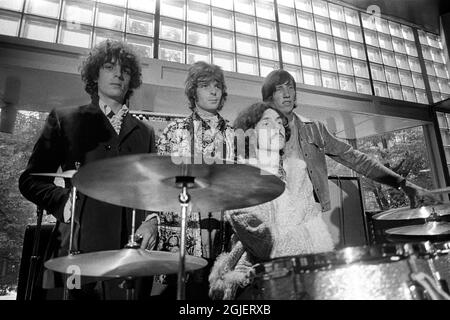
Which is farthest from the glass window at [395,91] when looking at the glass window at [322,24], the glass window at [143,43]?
the glass window at [143,43]

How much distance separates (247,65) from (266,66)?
227 millimetres

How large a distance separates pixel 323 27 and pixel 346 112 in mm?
1195

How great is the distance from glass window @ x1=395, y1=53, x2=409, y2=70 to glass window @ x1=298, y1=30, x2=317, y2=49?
1.32 m

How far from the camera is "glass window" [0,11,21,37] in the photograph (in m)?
2.63

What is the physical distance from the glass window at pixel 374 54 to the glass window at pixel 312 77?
0.95 m

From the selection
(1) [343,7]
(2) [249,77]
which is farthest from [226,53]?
(1) [343,7]

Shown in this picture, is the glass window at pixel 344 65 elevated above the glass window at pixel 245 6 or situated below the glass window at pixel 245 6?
below

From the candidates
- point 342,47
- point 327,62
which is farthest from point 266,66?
point 342,47

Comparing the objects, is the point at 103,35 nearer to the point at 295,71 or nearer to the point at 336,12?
the point at 295,71

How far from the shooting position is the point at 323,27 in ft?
13.6

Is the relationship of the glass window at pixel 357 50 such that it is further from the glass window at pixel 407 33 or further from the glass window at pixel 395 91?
the glass window at pixel 407 33

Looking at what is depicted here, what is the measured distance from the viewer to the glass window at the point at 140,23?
3.11 meters

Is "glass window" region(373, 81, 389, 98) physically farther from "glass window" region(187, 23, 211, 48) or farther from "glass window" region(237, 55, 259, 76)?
"glass window" region(187, 23, 211, 48)

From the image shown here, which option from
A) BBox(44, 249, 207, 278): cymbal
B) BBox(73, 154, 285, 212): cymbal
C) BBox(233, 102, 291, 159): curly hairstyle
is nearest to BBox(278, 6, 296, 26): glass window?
BBox(233, 102, 291, 159): curly hairstyle
